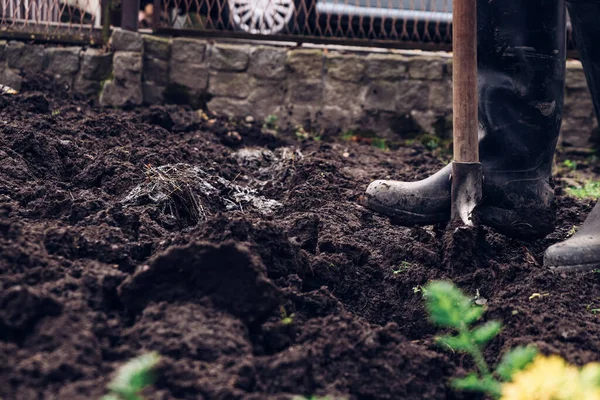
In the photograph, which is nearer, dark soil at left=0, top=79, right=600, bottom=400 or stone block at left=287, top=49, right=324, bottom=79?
dark soil at left=0, top=79, right=600, bottom=400

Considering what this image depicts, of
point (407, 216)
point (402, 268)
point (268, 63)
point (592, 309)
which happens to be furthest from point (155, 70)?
point (592, 309)

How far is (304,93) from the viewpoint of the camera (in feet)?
16.6

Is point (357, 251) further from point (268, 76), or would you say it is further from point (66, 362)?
point (268, 76)

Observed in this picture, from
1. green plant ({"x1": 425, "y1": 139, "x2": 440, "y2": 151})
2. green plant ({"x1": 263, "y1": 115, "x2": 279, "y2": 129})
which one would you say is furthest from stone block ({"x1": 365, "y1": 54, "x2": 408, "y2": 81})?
green plant ({"x1": 263, "y1": 115, "x2": 279, "y2": 129})

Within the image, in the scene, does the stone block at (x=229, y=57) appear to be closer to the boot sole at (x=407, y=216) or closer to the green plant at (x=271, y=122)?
the green plant at (x=271, y=122)

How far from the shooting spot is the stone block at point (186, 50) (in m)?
5.01

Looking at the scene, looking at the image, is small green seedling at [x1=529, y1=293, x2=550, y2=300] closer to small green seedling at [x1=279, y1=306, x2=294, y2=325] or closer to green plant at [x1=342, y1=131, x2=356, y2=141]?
small green seedling at [x1=279, y1=306, x2=294, y2=325]

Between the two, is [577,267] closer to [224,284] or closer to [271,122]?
[224,284]

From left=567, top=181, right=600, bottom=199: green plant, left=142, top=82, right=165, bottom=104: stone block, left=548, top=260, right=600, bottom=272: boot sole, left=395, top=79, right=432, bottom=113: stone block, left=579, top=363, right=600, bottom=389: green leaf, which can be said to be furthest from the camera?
left=395, top=79, right=432, bottom=113: stone block

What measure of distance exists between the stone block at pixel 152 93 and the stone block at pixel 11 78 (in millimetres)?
808

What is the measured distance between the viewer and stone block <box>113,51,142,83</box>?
484 cm

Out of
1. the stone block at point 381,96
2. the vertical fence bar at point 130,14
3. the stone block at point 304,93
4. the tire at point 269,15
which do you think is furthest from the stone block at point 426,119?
the vertical fence bar at point 130,14

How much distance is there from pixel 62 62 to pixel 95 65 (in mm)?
219

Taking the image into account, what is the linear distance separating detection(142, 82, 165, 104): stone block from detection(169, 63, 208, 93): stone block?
12 cm
